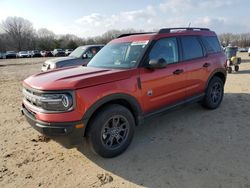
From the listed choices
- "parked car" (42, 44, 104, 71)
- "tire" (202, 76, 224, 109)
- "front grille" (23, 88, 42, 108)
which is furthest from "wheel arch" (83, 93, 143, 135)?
"parked car" (42, 44, 104, 71)

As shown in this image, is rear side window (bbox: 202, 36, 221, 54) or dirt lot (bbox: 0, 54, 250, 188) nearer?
dirt lot (bbox: 0, 54, 250, 188)

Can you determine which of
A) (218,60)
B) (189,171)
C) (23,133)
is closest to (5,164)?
(23,133)

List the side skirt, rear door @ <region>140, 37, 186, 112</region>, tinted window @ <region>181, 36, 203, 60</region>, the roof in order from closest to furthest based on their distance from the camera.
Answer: rear door @ <region>140, 37, 186, 112</region>
the side skirt
the roof
tinted window @ <region>181, 36, 203, 60</region>

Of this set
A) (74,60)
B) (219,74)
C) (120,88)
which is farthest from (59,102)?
(74,60)

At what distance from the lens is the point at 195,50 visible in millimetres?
5117

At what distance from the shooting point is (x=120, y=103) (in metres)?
3.83

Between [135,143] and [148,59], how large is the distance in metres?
1.52

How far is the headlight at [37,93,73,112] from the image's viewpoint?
3.18 meters

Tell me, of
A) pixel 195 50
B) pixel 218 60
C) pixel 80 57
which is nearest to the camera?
pixel 195 50

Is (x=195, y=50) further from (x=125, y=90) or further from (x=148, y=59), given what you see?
(x=125, y=90)

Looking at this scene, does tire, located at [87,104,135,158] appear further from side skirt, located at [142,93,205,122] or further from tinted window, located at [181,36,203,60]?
tinted window, located at [181,36,203,60]

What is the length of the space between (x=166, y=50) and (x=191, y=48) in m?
0.87

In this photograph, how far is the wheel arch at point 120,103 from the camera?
3.32 meters

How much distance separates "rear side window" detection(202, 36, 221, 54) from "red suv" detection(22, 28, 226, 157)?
3cm
